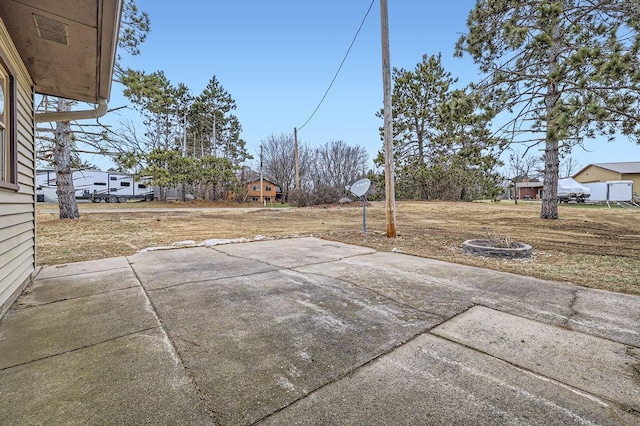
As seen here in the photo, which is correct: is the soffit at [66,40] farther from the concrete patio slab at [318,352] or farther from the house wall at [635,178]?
the house wall at [635,178]

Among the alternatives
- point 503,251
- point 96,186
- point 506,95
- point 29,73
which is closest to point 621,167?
point 506,95

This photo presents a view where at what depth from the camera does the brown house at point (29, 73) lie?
248cm

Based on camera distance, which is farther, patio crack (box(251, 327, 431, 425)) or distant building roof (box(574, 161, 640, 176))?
distant building roof (box(574, 161, 640, 176))

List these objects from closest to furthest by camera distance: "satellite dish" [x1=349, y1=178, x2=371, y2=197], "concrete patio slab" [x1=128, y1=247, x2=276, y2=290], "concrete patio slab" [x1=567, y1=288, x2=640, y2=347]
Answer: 1. "concrete patio slab" [x1=567, y1=288, x2=640, y2=347]
2. "concrete patio slab" [x1=128, y1=247, x2=276, y2=290]
3. "satellite dish" [x1=349, y1=178, x2=371, y2=197]

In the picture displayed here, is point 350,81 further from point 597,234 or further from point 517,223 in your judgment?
point 597,234

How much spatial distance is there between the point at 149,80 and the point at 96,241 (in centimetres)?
390

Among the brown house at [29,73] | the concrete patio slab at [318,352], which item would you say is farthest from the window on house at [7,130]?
the concrete patio slab at [318,352]

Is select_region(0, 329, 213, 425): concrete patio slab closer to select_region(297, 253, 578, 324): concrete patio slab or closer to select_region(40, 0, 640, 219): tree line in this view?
select_region(297, 253, 578, 324): concrete patio slab

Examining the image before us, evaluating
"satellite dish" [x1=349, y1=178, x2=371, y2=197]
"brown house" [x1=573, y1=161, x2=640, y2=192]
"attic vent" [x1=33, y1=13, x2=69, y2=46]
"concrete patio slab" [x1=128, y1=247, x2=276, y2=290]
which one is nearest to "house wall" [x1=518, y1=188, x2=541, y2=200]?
"brown house" [x1=573, y1=161, x2=640, y2=192]

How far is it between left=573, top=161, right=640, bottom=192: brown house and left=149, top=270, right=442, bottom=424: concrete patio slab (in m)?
42.5

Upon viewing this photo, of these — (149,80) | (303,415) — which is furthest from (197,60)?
(303,415)

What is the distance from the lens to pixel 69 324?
2271 millimetres

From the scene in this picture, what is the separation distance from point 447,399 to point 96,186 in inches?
1268

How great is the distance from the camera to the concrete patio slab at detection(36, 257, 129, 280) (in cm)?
376
